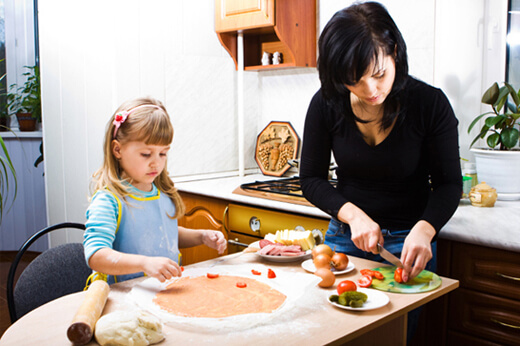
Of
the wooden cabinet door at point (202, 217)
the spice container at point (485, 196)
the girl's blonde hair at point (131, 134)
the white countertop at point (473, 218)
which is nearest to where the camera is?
the girl's blonde hair at point (131, 134)

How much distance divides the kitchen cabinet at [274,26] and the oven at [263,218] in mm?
720

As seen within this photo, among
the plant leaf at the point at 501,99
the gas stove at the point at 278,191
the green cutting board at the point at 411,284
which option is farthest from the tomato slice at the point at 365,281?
the plant leaf at the point at 501,99

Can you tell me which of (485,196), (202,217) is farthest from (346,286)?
(202,217)

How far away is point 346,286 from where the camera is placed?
3.69ft

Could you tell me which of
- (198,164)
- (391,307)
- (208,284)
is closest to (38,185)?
(198,164)

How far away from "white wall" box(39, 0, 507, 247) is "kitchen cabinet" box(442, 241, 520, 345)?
32.3 inches

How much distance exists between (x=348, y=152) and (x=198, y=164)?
1.55 metres

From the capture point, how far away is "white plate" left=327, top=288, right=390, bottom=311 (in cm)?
105

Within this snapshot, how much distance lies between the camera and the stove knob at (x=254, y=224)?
229cm

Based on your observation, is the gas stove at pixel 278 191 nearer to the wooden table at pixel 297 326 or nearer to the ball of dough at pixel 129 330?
the wooden table at pixel 297 326

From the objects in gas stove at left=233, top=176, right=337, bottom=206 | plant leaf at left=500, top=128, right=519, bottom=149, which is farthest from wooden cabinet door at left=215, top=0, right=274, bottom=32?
plant leaf at left=500, top=128, right=519, bottom=149

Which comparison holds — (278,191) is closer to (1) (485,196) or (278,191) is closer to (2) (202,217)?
(2) (202,217)

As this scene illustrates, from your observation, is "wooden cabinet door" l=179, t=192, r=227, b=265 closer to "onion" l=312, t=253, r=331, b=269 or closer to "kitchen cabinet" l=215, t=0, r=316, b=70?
"kitchen cabinet" l=215, t=0, r=316, b=70

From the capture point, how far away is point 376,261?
1455 millimetres
